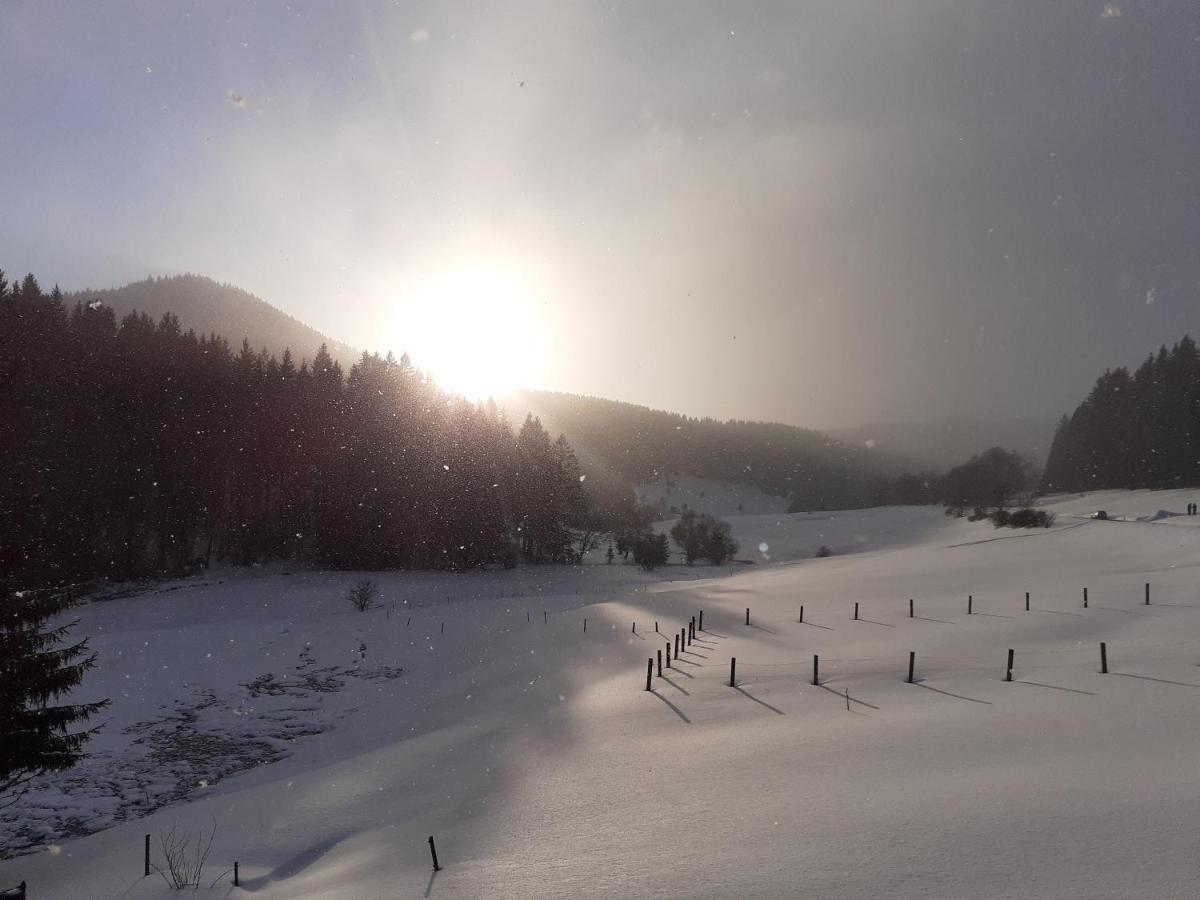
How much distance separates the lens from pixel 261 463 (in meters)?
55.0

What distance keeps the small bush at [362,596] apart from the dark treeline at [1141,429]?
84.8 meters

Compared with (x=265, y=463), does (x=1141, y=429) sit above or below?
above

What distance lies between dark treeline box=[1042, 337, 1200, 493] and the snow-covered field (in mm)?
46756

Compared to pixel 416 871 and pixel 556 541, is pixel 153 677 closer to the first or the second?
pixel 416 871

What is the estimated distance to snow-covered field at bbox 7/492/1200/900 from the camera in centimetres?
700

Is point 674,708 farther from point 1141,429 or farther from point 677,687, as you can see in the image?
point 1141,429

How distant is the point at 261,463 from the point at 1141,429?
97008 mm

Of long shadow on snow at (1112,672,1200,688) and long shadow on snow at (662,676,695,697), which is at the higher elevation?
long shadow on snow at (1112,672,1200,688)

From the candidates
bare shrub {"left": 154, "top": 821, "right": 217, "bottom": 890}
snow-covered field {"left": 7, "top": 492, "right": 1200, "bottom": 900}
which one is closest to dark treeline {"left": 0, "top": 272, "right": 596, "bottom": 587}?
A: snow-covered field {"left": 7, "top": 492, "right": 1200, "bottom": 900}

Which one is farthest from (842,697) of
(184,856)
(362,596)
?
(362,596)

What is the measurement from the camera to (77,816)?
648 inches

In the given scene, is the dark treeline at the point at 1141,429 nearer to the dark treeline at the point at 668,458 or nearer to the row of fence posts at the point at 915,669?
the dark treeline at the point at 668,458

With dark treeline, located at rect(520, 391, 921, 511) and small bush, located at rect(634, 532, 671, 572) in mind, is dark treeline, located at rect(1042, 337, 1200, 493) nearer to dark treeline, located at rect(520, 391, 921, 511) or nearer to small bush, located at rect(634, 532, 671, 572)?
small bush, located at rect(634, 532, 671, 572)

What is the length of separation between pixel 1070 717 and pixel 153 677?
3263 centimetres
